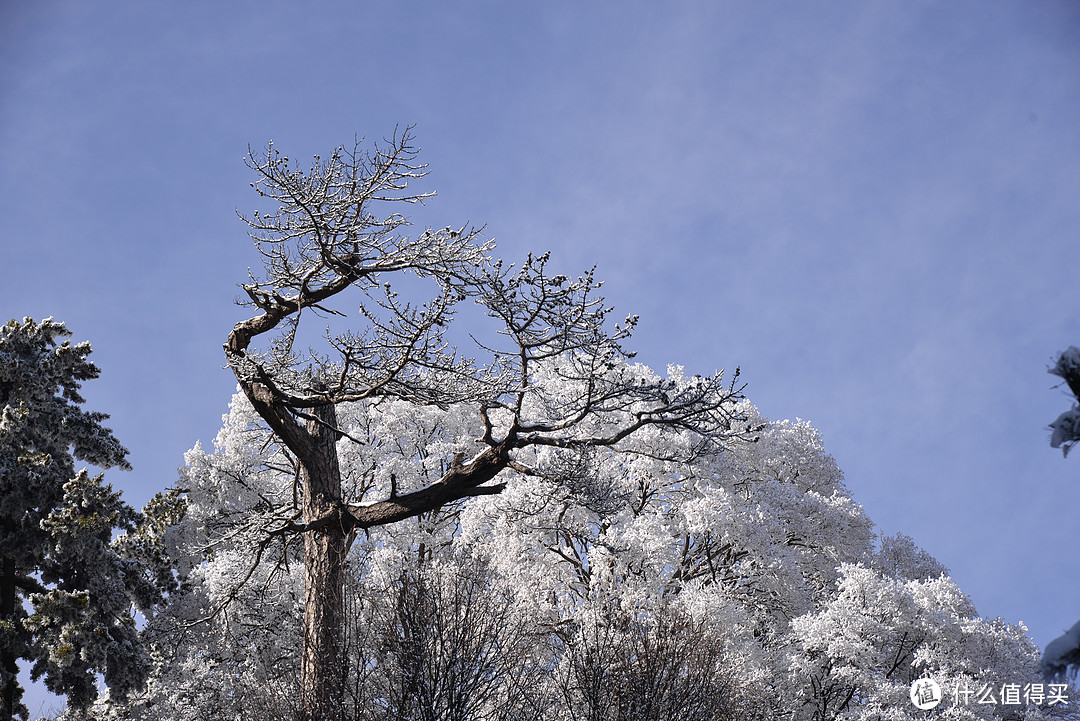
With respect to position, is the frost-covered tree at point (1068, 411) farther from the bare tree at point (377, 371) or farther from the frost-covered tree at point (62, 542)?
the frost-covered tree at point (62, 542)

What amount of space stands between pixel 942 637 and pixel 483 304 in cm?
1243

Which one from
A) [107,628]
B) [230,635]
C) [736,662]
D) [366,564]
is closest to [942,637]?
[736,662]

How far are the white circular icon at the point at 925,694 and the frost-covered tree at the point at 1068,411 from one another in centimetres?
1272

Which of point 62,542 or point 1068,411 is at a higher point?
point 62,542

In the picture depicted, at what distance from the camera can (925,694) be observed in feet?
53.6

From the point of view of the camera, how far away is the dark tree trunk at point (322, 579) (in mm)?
11102

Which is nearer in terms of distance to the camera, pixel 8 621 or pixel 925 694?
pixel 8 621

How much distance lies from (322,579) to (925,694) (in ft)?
36.3

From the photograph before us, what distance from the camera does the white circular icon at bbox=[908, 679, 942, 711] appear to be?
16078 millimetres

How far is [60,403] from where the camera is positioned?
17094mm

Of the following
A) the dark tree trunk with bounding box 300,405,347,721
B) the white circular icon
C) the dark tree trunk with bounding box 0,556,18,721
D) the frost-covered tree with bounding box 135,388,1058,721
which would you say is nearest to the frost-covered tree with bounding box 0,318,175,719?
the dark tree trunk with bounding box 0,556,18,721
